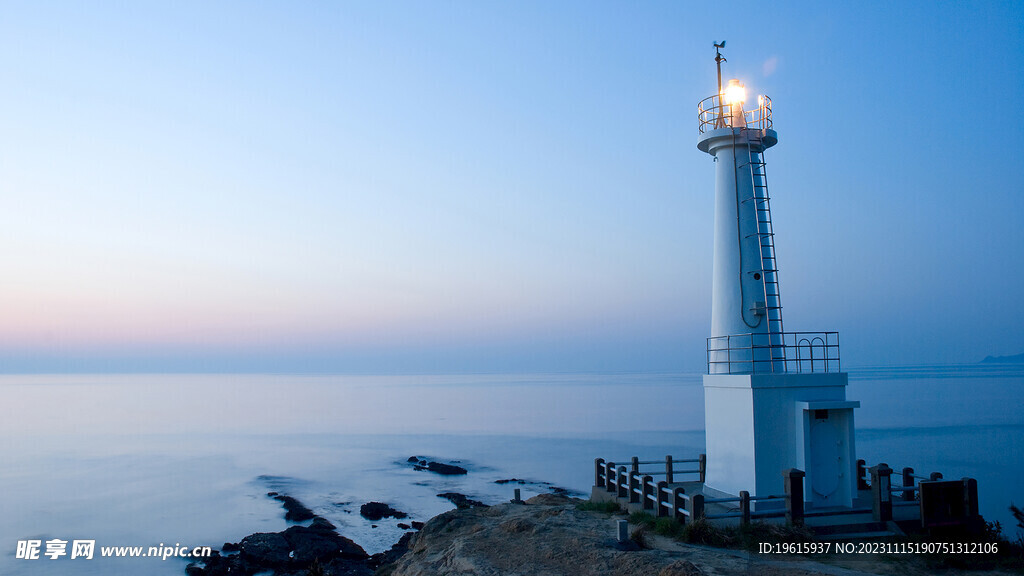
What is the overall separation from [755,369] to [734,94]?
6.17 m

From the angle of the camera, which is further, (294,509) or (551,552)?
(294,509)

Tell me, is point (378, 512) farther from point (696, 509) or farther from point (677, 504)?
point (696, 509)

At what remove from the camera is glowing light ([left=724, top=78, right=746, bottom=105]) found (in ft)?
50.7

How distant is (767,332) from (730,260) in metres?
1.70

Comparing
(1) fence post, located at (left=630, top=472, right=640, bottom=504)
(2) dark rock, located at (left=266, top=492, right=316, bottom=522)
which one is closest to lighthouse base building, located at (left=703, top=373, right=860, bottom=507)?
(1) fence post, located at (left=630, top=472, right=640, bottom=504)

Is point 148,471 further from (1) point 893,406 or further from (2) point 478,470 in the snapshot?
(1) point 893,406

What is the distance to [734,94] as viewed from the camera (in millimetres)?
15477

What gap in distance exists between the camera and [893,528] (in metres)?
11.6

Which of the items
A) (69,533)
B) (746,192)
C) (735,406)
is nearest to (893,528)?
(735,406)

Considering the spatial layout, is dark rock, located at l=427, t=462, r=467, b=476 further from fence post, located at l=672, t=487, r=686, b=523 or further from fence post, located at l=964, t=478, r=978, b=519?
fence post, located at l=964, t=478, r=978, b=519

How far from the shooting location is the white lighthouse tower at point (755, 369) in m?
12.8

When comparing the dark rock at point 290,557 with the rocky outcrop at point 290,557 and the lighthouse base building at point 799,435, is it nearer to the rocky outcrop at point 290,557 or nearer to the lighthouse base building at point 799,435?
the rocky outcrop at point 290,557

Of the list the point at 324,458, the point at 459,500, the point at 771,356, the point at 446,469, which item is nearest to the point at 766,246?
the point at 771,356

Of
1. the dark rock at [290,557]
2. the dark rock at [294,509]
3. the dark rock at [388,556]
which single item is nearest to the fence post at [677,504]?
the dark rock at [388,556]
